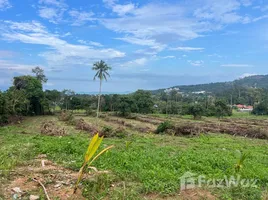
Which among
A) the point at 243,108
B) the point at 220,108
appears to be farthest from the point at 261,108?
the point at 243,108

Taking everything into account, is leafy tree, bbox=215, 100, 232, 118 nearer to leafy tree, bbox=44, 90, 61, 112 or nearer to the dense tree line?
the dense tree line

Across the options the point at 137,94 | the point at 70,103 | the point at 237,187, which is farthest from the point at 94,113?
the point at 237,187

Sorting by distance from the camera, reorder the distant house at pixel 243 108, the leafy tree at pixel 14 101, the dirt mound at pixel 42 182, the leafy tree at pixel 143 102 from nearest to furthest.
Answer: the dirt mound at pixel 42 182 < the leafy tree at pixel 14 101 < the leafy tree at pixel 143 102 < the distant house at pixel 243 108

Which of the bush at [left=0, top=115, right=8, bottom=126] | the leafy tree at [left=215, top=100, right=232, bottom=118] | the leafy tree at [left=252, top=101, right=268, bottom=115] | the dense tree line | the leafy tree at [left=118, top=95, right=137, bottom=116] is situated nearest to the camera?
the bush at [left=0, top=115, right=8, bottom=126]

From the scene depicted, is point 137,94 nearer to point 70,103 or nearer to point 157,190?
point 70,103

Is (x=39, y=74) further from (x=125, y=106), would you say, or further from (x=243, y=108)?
(x=243, y=108)

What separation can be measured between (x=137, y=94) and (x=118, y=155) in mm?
44412

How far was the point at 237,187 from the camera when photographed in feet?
14.6

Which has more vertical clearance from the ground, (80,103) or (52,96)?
(52,96)

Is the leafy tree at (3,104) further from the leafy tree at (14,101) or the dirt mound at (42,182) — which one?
the dirt mound at (42,182)

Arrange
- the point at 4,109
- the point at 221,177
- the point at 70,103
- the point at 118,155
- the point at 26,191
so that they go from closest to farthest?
the point at 26,191
the point at 221,177
the point at 118,155
the point at 4,109
the point at 70,103

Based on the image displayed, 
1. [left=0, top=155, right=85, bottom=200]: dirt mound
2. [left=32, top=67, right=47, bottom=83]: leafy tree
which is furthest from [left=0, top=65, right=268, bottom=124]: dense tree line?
[left=0, top=155, right=85, bottom=200]: dirt mound

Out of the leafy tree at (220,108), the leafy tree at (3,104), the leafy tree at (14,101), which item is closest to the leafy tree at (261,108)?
the leafy tree at (220,108)

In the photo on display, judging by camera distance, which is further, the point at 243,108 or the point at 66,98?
the point at 243,108
